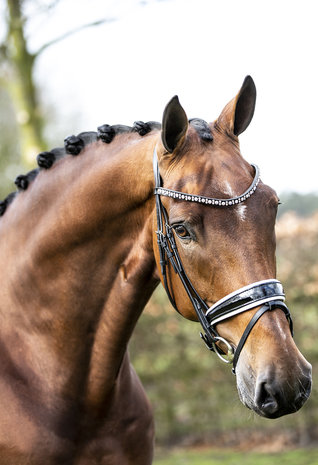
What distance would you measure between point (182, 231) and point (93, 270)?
68 centimetres

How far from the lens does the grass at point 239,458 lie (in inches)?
315

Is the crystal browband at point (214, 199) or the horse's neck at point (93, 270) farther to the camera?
the horse's neck at point (93, 270)

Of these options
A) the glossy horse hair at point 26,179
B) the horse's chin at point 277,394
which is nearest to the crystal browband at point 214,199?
the horse's chin at point 277,394

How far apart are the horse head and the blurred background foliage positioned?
6505 millimetres

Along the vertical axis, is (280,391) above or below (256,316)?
below

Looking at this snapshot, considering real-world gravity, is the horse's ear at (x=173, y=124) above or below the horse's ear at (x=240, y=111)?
above

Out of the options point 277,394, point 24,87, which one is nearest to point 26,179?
point 277,394

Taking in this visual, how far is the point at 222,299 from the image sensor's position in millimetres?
2490

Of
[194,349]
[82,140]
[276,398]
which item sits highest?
[82,140]

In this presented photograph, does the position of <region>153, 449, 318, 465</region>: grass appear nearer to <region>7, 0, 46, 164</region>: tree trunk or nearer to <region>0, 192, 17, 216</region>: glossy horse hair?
<region>7, 0, 46, 164</region>: tree trunk

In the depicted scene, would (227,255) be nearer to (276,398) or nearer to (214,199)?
(214,199)

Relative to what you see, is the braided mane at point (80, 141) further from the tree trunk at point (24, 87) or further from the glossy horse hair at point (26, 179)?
the tree trunk at point (24, 87)

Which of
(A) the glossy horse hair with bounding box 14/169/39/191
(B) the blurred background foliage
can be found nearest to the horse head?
(A) the glossy horse hair with bounding box 14/169/39/191

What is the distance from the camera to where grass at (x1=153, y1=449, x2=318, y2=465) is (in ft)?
26.2
